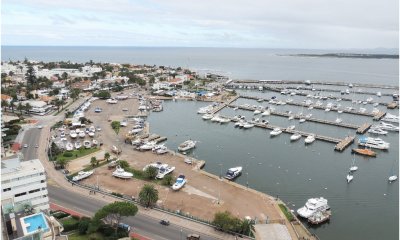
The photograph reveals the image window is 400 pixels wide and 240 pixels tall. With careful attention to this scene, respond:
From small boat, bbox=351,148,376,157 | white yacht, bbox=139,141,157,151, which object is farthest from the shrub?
Answer: small boat, bbox=351,148,376,157

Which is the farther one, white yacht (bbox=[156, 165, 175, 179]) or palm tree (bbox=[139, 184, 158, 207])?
white yacht (bbox=[156, 165, 175, 179])

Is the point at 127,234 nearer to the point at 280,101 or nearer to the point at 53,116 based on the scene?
the point at 53,116

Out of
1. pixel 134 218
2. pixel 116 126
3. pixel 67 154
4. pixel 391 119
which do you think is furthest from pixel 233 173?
pixel 391 119

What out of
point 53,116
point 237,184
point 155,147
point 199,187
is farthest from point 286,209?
point 53,116

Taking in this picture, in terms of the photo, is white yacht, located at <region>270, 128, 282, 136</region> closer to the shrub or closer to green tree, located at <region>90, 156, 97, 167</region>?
green tree, located at <region>90, 156, 97, 167</region>

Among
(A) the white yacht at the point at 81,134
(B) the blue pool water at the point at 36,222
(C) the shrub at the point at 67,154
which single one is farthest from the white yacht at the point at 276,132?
(B) the blue pool water at the point at 36,222

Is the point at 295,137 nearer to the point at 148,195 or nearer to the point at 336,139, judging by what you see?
the point at 336,139

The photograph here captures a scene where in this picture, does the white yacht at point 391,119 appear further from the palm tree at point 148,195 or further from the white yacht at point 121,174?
the palm tree at point 148,195
